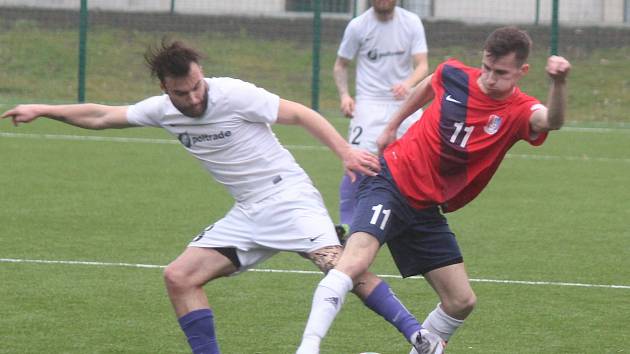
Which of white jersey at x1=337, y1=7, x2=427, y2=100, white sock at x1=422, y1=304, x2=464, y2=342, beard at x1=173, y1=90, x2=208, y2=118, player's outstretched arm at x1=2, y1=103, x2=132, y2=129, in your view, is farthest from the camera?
white jersey at x1=337, y1=7, x2=427, y2=100

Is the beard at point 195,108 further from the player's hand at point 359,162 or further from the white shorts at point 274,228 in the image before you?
the player's hand at point 359,162

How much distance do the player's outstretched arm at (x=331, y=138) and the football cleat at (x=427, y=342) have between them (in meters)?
0.75

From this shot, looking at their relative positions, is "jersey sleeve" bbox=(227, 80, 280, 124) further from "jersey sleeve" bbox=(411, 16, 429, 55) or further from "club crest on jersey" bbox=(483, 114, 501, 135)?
"jersey sleeve" bbox=(411, 16, 429, 55)

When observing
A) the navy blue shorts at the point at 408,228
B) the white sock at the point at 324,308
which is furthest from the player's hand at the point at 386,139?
the white sock at the point at 324,308

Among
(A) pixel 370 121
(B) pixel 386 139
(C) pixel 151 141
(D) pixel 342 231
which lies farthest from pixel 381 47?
(C) pixel 151 141

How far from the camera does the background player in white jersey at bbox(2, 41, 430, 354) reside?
18.9 feet

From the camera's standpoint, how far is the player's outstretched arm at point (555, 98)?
5391mm

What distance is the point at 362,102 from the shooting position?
→ 10570mm

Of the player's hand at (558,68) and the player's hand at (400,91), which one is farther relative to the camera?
the player's hand at (400,91)

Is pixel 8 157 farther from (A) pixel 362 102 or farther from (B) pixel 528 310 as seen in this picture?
(B) pixel 528 310

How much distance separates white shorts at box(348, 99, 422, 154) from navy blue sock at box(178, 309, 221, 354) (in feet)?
14.5

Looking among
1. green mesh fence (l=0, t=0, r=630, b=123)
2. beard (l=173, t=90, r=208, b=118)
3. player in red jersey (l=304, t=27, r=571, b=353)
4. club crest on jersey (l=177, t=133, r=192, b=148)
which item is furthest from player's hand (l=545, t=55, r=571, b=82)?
green mesh fence (l=0, t=0, r=630, b=123)

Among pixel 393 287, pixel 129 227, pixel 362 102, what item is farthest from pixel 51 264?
pixel 362 102

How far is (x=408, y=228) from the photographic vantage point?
19.4 feet
